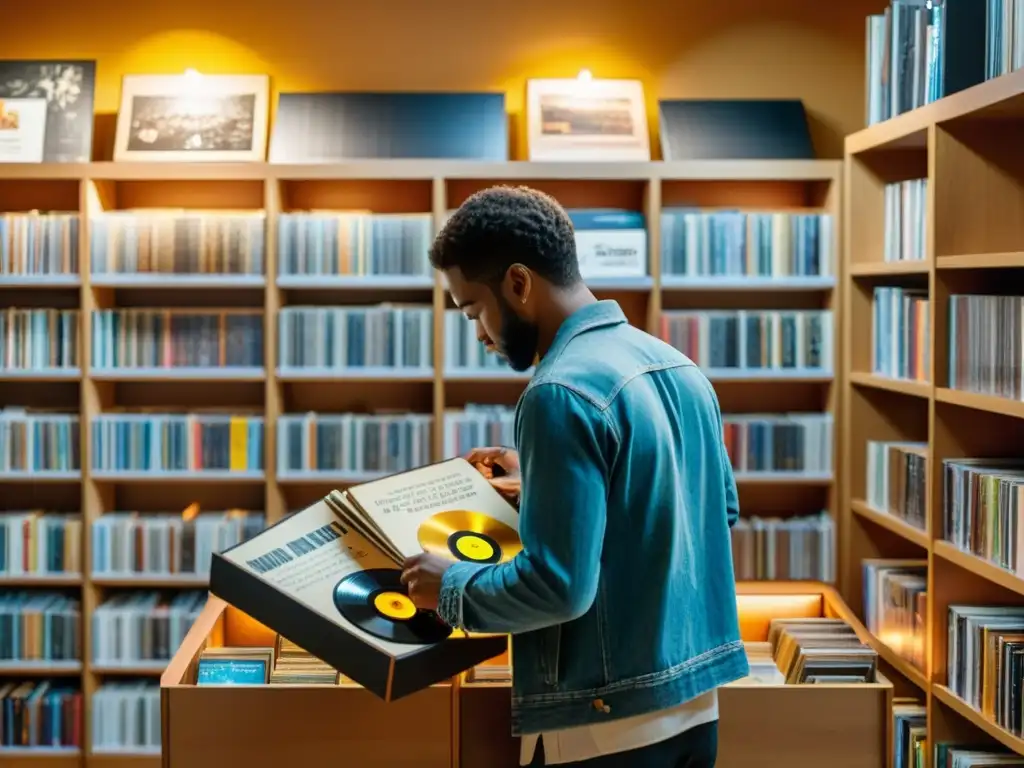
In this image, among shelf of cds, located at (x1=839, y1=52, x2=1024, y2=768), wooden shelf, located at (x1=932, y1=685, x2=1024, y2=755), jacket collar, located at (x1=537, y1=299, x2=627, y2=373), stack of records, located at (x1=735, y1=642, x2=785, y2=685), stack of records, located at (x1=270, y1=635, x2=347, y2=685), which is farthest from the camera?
shelf of cds, located at (x1=839, y1=52, x2=1024, y2=768)

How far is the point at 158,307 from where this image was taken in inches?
169

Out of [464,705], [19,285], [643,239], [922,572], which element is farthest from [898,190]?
[19,285]

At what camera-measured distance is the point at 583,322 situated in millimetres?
1671

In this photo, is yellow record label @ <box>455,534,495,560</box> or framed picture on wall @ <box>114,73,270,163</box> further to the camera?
framed picture on wall @ <box>114,73,270,163</box>

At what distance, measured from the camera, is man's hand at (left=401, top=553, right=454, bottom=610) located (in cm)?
166

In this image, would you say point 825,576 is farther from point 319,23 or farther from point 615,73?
point 319,23

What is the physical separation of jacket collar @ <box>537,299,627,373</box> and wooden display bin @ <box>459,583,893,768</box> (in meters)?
0.91

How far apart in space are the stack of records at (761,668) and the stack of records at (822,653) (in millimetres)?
21

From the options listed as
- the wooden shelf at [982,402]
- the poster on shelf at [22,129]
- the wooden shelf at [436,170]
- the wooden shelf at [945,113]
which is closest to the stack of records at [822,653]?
the wooden shelf at [982,402]

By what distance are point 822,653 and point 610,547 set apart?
38.0 inches

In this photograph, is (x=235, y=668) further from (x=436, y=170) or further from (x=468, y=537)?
(x=436, y=170)

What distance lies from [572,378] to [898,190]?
226 centimetres

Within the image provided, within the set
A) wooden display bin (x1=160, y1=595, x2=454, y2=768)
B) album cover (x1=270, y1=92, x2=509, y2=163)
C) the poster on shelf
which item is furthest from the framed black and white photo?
wooden display bin (x1=160, y1=595, x2=454, y2=768)

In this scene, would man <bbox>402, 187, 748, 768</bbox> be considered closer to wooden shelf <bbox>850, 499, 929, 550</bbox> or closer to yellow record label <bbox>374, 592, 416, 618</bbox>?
yellow record label <bbox>374, 592, 416, 618</bbox>
